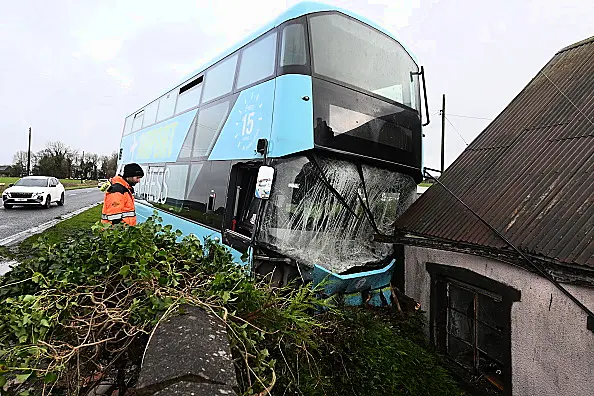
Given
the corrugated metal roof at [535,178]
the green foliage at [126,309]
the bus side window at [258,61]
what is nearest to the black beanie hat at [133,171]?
the bus side window at [258,61]

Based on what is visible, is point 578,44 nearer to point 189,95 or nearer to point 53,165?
point 189,95

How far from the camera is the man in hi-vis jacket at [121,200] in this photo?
222 inches

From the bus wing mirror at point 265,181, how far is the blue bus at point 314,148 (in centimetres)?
1

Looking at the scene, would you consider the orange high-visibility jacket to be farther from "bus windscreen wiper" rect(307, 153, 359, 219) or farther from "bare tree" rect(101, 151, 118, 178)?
"bare tree" rect(101, 151, 118, 178)

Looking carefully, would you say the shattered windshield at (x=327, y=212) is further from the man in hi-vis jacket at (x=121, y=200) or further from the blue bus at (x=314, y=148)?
the man in hi-vis jacket at (x=121, y=200)

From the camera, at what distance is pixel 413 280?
222 inches

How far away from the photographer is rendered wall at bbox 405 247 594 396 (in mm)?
3338

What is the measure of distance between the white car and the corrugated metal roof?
2223cm

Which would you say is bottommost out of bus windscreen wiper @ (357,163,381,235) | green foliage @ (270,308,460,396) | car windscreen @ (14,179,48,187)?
green foliage @ (270,308,460,396)

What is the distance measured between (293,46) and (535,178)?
10.5 ft

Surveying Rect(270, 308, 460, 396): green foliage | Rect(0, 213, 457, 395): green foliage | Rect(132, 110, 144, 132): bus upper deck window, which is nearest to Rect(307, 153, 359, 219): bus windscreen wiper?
Rect(270, 308, 460, 396): green foliage

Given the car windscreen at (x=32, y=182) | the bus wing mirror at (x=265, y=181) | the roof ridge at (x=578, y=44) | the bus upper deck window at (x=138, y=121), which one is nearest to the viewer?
the bus wing mirror at (x=265, y=181)

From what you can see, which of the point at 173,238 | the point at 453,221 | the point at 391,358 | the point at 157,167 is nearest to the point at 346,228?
the point at 453,221

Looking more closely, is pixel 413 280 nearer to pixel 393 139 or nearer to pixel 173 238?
pixel 393 139
